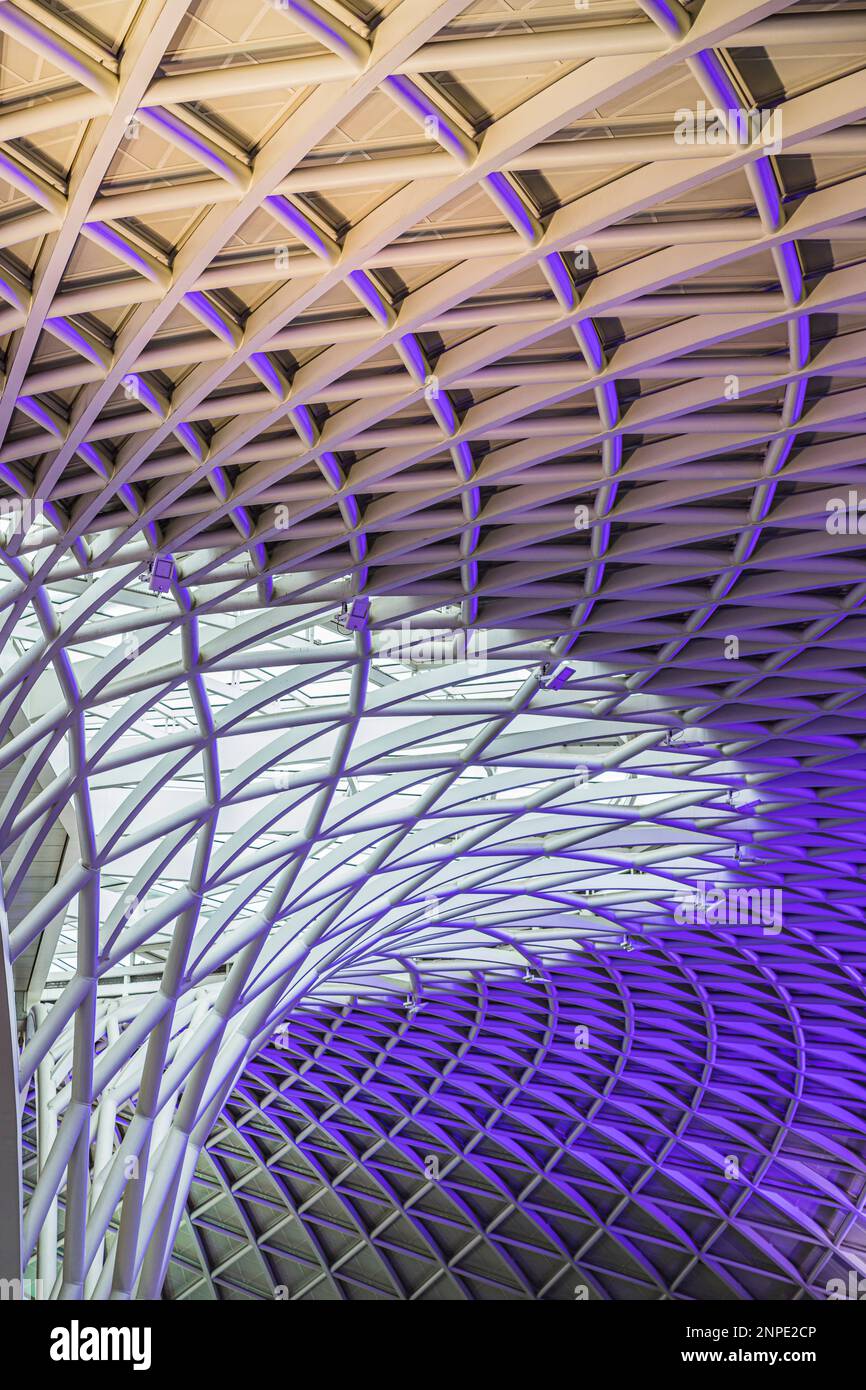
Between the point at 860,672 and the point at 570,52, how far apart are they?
23874 millimetres

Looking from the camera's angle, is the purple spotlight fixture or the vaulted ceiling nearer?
the vaulted ceiling

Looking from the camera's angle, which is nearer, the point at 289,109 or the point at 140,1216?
the point at 289,109

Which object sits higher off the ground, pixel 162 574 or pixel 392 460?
pixel 392 460

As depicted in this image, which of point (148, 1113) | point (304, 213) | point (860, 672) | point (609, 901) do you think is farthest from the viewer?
point (609, 901)

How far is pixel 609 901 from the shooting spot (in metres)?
49.7

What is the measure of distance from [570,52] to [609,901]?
1625 inches

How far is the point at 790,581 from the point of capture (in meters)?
26.1

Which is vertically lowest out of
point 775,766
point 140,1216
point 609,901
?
point 140,1216

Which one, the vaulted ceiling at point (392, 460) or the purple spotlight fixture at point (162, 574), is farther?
the purple spotlight fixture at point (162, 574)

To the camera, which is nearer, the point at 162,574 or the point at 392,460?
the point at 392,460

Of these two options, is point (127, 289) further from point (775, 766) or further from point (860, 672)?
point (775, 766)
